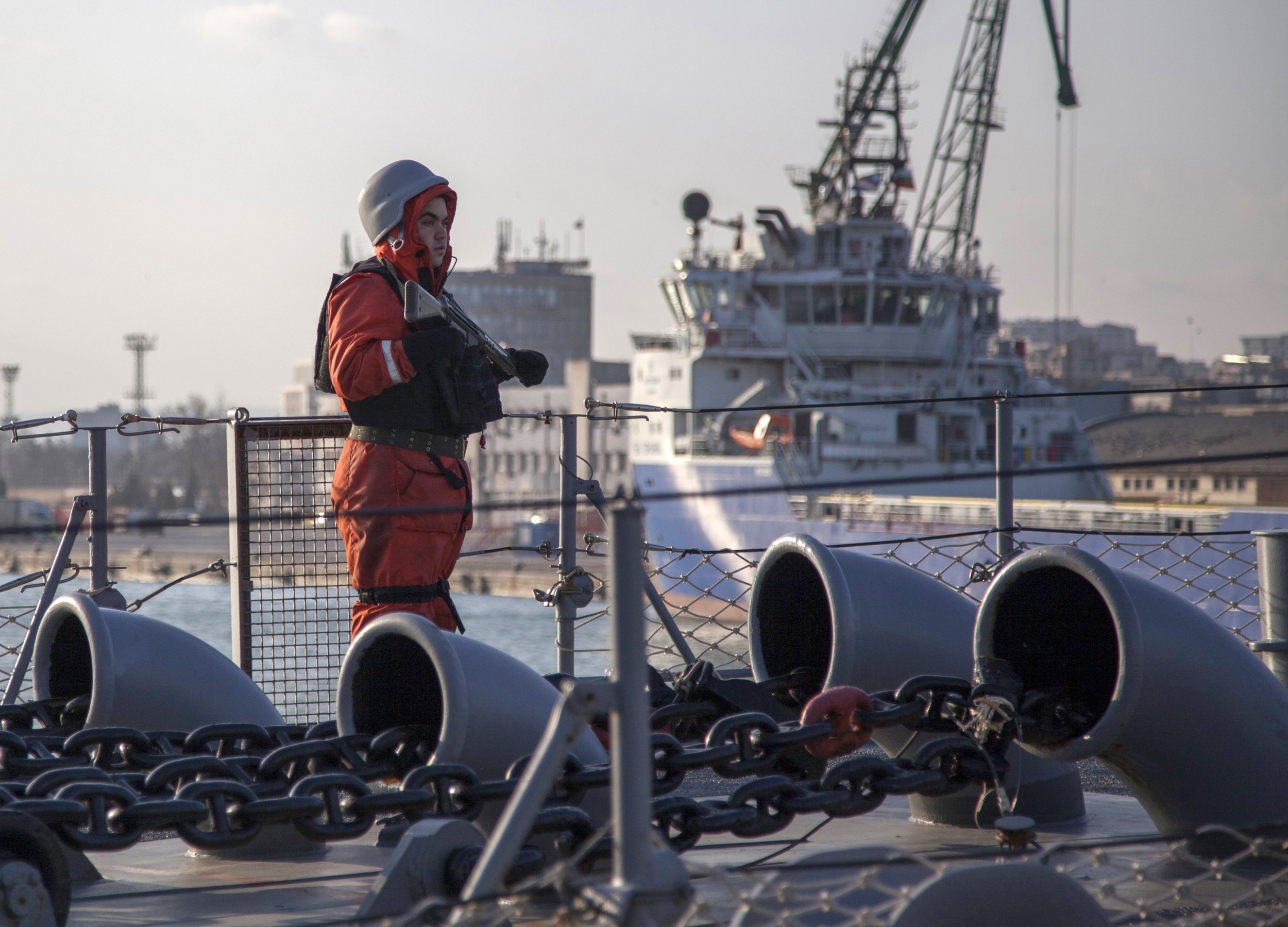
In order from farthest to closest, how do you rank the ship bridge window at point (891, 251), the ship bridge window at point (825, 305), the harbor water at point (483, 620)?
the ship bridge window at point (891, 251)
the ship bridge window at point (825, 305)
the harbor water at point (483, 620)

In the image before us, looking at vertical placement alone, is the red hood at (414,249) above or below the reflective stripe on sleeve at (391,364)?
above

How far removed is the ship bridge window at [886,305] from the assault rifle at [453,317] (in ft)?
79.8

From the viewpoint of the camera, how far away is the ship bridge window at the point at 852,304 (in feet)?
90.8

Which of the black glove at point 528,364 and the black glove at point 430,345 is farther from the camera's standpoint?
the black glove at point 528,364

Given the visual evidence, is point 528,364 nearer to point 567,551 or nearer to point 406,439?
point 406,439

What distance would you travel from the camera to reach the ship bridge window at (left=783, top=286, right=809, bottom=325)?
27766mm

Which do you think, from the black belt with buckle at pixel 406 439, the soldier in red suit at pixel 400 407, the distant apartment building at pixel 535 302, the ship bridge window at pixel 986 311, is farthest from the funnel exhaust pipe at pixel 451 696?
the distant apartment building at pixel 535 302

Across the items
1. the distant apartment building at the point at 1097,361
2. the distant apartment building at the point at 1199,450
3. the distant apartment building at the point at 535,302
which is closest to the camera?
A: the distant apartment building at the point at 1199,450

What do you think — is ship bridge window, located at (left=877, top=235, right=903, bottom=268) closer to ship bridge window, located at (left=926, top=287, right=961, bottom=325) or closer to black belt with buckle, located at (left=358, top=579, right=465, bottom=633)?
ship bridge window, located at (left=926, top=287, right=961, bottom=325)

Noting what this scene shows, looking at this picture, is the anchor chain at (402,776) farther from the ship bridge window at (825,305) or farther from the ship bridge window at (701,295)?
the ship bridge window at (701,295)

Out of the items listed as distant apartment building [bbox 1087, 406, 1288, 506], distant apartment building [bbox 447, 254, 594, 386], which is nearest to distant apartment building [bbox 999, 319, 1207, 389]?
distant apartment building [bbox 1087, 406, 1288, 506]

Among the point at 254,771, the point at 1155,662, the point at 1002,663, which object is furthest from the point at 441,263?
the point at 1155,662

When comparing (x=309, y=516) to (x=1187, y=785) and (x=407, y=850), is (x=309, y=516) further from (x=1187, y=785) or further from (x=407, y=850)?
(x=1187, y=785)

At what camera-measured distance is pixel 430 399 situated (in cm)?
357
